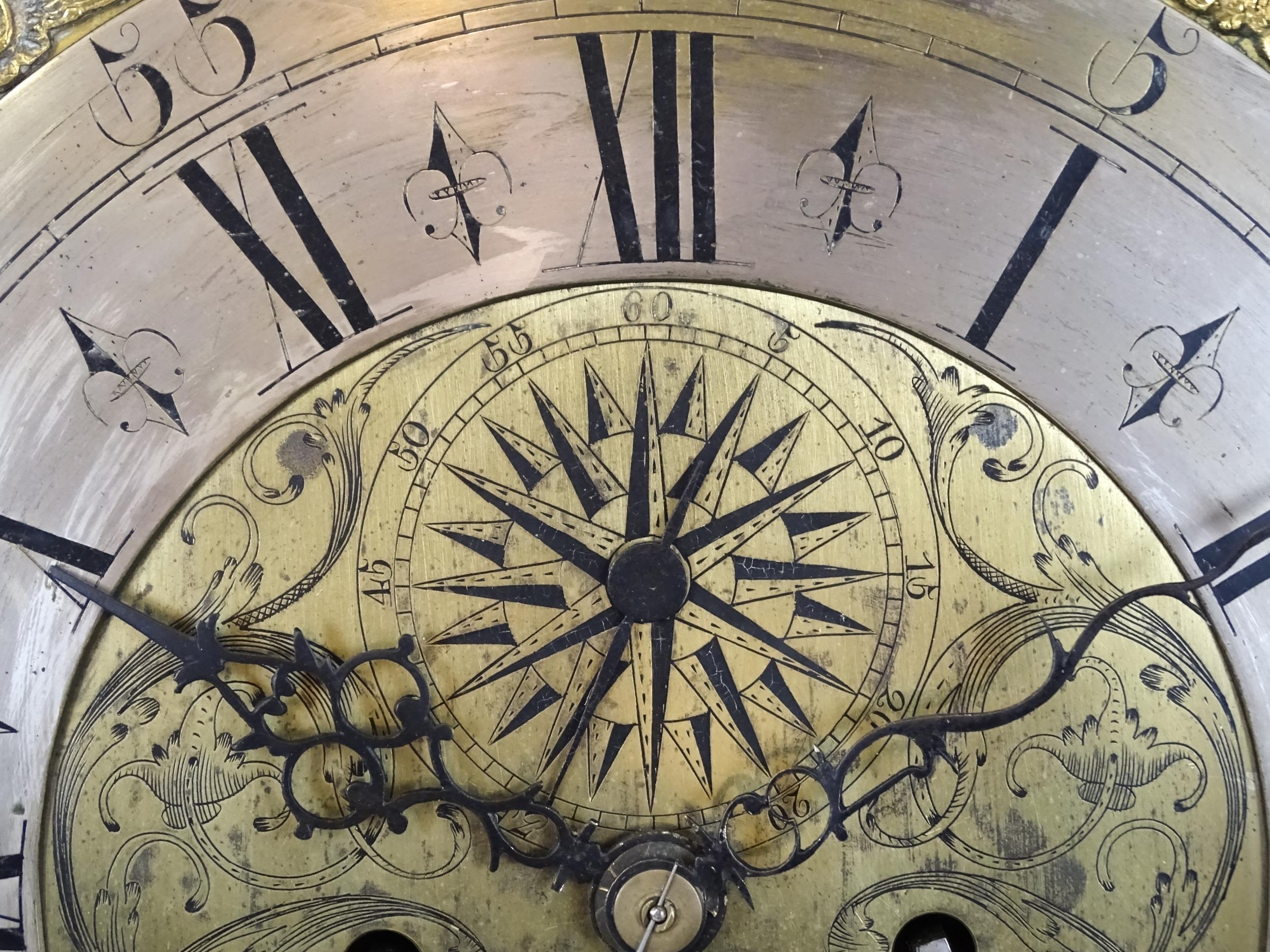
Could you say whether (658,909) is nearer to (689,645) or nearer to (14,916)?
(689,645)

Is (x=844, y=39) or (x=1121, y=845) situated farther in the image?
(x=1121, y=845)

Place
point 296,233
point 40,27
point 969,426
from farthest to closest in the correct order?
point 969,426 < point 296,233 < point 40,27

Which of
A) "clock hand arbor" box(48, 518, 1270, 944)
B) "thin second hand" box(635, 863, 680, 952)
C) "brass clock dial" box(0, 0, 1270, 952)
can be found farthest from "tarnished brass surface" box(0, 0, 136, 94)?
"thin second hand" box(635, 863, 680, 952)

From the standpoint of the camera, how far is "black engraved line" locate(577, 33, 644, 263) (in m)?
1.45

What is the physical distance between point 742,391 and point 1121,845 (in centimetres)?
84

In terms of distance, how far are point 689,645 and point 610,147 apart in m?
0.69

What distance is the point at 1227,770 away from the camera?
1.58 meters

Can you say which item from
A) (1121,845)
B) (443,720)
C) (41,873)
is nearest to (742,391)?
(443,720)

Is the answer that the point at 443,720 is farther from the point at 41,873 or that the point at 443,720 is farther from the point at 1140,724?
the point at 1140,724

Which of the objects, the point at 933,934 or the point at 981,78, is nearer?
the point at 981,78

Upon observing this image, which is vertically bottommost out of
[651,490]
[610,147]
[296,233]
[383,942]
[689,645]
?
[383,942]

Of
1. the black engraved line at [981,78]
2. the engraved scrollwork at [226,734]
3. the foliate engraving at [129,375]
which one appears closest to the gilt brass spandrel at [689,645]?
the engraved scrollwork at [226,734]

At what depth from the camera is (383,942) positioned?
158 cm

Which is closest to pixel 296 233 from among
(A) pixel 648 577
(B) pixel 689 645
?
(A) pixel 648 577
